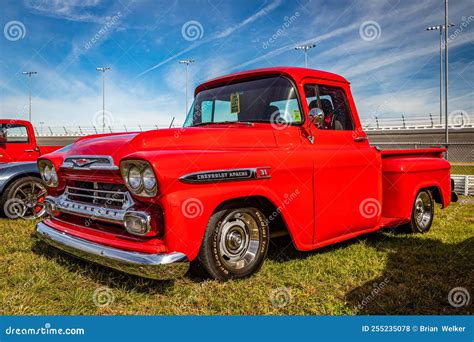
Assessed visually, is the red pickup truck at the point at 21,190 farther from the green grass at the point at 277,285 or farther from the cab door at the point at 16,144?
the green grass at the point at 277,285

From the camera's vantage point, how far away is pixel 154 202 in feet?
9.19

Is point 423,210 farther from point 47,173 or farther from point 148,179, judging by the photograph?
point 47,173

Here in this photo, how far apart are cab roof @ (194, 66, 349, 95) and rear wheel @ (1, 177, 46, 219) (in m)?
3.42

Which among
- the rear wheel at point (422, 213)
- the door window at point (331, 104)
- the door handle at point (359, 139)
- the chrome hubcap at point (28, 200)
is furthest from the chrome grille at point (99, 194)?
the rear wheel at point (422, 213)

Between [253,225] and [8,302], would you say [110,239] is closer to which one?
[8,302]

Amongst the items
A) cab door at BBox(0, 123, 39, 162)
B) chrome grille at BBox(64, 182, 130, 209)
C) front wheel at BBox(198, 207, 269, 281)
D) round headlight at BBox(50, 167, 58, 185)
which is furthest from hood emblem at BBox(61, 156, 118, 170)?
cab door at BBox(0, 123, 39, 162)

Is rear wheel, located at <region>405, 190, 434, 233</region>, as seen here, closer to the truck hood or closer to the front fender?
the truck hood

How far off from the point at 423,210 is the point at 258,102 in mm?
2950

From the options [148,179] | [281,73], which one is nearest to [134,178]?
[148,179]

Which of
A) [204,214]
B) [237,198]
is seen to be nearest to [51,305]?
[204,214]

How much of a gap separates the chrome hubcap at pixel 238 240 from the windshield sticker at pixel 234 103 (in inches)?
48.2

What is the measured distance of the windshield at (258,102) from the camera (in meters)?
3.76

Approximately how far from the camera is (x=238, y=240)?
3225 millimetres

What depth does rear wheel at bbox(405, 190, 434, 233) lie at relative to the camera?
16.4 feet
